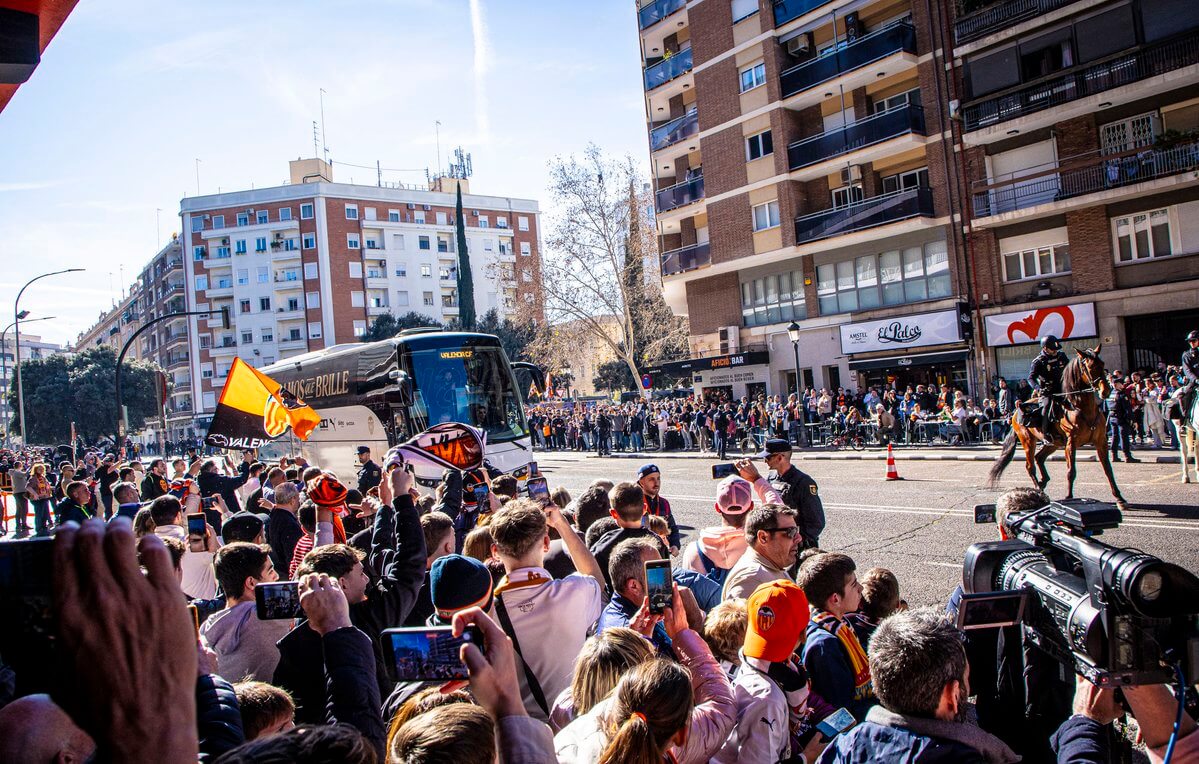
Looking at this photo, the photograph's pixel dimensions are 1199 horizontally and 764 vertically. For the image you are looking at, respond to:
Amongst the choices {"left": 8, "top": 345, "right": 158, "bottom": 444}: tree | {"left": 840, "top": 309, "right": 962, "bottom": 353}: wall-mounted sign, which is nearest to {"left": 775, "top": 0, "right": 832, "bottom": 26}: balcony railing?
{"left": 840, "top": 309, "right": 962, "bottom": 353}: wall-mounted sign

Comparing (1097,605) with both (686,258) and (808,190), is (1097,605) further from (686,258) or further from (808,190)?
(686,258)

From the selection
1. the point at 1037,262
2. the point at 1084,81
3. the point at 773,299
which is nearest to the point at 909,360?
the point at 1037,262

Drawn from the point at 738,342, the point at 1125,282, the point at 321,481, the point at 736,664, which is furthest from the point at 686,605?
the point at 738,342

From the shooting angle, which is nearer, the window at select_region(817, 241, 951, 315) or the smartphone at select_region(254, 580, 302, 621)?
the smartphone at select_region(254, 580, 302, 621)

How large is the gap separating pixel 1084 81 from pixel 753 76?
470 inches

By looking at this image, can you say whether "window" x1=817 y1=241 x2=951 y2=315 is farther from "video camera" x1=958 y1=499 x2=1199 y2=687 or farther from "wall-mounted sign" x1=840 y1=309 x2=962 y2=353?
"video camera" x1=958 y1=499 x2=1199 y2=687

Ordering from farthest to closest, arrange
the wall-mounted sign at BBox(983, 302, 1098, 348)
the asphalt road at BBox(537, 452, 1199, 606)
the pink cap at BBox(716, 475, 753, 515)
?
the wall-mounted sign at BBox(983, 302, 1098, 348)
the asphalt road at BBox(537, 452, 1199, 606)
the pink cap at BBox(716, 475, 753, 515)

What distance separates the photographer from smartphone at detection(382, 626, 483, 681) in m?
1.98

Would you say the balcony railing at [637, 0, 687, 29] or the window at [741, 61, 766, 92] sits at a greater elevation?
the balcony railing at [637, 0, 687, 29]

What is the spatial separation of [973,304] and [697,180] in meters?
12.7

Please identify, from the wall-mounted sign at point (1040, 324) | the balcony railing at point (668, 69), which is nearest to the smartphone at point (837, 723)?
the wall-mounted sign at point (1040, 324)

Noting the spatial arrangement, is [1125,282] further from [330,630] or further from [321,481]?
[330,630]

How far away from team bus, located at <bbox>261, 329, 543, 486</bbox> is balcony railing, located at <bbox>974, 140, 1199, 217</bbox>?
15.8 m

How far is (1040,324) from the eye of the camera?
23.1 meters
